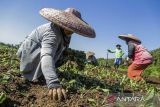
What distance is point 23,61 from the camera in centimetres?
613

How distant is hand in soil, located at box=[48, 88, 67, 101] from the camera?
4848 mm

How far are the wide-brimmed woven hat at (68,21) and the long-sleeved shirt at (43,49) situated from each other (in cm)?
18

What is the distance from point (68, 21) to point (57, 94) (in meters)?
1.02

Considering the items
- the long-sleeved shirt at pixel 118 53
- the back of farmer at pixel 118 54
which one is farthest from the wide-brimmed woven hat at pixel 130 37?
the long-sleeved shirt at pixel 118 53

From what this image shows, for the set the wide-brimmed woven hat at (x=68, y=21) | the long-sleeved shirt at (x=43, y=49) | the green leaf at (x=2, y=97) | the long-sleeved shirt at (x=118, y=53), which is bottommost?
the green leaf at (x=2, y=97)

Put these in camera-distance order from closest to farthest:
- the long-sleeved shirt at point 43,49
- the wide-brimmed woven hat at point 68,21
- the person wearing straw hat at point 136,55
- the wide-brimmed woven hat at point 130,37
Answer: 1. the long-sleeved shirt at point 43,49
2. the wide-brimmed woven hat at point 68,21
3. the person wearing straw hat at point 136,55
4. the wide-brimmed woven hat at point 130,37

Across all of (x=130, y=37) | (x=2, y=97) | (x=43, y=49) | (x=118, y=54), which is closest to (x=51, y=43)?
(x=43, y=49)

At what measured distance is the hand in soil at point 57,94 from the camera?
485 centimetres

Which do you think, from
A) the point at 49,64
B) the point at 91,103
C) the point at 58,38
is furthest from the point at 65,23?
the point at 91,103

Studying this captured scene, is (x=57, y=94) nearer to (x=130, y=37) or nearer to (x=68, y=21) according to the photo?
(x=68, y=21)

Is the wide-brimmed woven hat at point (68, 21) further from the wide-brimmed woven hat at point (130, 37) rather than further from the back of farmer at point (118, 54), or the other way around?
the back of farmer at point (118, 54)

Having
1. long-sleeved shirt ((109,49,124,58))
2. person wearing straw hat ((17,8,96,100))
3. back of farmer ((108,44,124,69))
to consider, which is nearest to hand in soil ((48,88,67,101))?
person wearing straw hat ((17,8,96,100))

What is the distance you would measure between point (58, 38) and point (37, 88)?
2.33ft

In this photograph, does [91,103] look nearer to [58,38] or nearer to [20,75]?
[58,38]
